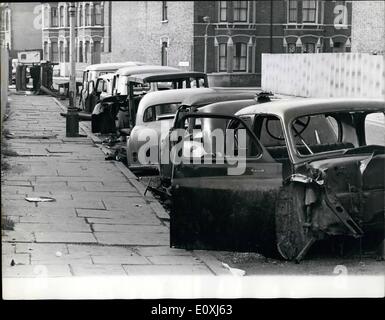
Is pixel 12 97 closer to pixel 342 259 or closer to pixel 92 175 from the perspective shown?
pixel 92 175

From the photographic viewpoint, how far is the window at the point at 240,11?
7816 millimetres

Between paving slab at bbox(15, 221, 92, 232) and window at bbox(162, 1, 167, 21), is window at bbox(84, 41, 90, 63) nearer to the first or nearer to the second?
window at bbox(162, 1, 167, 21)

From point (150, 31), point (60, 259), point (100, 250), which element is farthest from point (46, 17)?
point (60, 259)

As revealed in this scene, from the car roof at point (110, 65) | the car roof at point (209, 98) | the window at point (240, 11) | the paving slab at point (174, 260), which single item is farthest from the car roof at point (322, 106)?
the car roof at point (110, 65)

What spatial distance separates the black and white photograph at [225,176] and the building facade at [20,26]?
2 centimetres

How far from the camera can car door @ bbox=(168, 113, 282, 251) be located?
7.42 meters

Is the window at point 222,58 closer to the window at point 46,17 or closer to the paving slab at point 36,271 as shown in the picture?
the window at point 46,17

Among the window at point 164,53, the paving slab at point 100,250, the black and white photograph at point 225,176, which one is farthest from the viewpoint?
the window at point 164,53

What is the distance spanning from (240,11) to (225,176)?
186 centimetres

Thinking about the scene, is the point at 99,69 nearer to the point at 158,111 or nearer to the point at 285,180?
the point at 158,111

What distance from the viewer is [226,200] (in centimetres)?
749

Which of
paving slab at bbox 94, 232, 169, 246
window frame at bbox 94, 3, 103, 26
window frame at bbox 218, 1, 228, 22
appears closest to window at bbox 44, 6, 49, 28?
window frame at bbox 94, 3, 103, 26

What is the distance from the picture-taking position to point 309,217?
24.0ft

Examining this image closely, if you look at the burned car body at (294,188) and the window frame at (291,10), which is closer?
the burned car body at (294,188)
